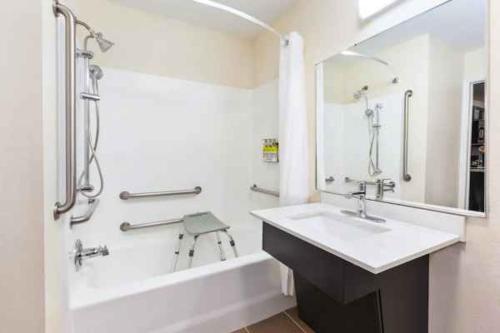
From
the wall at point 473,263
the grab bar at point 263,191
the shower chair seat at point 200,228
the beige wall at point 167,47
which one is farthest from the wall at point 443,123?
the beige wall at point 167,47

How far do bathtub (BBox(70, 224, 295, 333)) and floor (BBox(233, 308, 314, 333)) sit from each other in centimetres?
4

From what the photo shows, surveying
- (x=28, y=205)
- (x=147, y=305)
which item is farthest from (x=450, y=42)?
(x=147, y=305)

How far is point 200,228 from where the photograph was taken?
1876 mm

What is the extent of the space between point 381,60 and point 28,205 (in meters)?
1.61

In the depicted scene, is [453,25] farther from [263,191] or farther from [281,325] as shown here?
[281,325]

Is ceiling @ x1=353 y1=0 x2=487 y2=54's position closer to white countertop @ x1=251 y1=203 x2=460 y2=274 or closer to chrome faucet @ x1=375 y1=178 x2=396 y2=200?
chrome faucet @ x1=375 y1=178 x2=396 y2=200

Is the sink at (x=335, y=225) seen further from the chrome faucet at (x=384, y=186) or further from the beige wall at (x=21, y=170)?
the beige wall at (x=21, y=170)

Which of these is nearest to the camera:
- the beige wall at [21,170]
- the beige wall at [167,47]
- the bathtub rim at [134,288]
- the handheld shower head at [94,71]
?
the beige wall at [21,170]

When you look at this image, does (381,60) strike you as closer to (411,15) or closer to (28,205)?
(411,15)

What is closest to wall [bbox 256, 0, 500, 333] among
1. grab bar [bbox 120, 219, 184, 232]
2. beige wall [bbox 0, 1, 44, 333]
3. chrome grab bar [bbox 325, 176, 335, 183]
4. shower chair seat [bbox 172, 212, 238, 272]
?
chrome grab bar [bbox 325, 176, 335, 183]

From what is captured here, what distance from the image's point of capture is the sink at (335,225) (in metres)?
1.12

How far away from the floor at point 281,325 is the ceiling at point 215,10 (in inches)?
90.8

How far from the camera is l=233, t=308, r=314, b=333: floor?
4.67 ft

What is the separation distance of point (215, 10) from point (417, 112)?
1702mm
